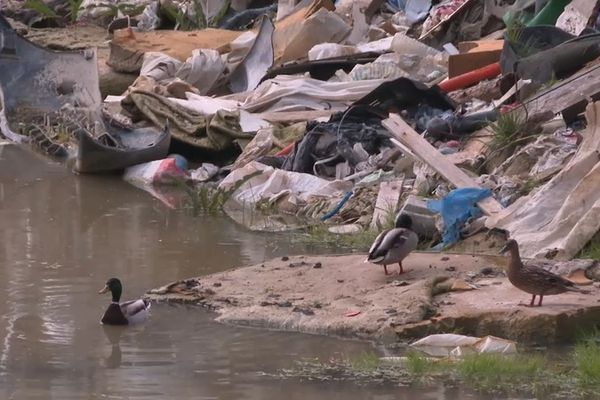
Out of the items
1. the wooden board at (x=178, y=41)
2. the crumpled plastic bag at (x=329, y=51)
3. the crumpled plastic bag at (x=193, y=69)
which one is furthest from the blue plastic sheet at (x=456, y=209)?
the wooden board at (x=178, y=41)

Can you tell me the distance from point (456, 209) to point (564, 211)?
2.89 ft

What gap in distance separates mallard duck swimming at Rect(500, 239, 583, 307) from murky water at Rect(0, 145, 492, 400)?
0.79 metres

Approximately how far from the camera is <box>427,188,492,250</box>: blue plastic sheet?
8.62 metres

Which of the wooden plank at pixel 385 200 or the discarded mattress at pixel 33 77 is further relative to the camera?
the discarded mattress at pixel 33 77

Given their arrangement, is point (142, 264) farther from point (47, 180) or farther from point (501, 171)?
point (47, 180)

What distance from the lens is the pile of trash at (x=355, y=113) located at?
8.99 metres

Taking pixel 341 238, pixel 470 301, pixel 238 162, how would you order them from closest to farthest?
pixel 470 301 < pixel 341 238 < pixel 238 162

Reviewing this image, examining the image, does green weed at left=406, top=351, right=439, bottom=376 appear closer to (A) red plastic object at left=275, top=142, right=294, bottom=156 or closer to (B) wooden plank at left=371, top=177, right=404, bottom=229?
(B) wooden plank at left=371, top=177, right=404, bottom=229

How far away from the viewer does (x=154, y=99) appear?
13.1 meters

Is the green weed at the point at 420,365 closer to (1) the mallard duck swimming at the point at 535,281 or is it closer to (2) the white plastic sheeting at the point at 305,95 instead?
(1) the mallard duck swimming at the point at 535,281

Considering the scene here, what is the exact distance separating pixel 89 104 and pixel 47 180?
1962 mm

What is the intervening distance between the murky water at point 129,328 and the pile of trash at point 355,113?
78 cm

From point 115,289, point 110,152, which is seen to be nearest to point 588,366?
point 115,289

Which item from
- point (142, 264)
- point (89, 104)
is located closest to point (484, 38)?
point (89, 104)
